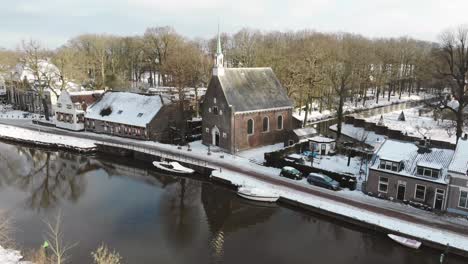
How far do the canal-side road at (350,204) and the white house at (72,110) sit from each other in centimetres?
1944

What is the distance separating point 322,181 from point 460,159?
1088cm

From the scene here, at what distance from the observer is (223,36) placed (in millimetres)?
100125

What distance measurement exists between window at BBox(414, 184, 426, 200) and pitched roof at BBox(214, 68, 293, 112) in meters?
21.2

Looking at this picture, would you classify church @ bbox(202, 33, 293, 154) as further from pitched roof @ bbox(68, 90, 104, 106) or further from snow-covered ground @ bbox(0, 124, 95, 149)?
pitched roof @ bbox(68, 90, 104, 106)

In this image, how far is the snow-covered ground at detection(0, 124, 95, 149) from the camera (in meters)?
49.2

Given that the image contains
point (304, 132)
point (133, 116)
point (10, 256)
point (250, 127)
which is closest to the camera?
point (10, 256)

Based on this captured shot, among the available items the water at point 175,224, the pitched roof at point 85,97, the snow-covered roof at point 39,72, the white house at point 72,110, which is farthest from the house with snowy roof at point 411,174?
the snow-covered roof at point 39,72

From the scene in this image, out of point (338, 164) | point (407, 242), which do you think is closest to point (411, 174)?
point (407, 242)

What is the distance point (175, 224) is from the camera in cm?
2858

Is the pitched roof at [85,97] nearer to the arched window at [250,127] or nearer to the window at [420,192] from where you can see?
the arched window at [250,127]

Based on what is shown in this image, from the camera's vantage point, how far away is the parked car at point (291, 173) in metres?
35.7

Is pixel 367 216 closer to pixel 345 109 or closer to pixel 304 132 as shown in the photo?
pixel 304 132

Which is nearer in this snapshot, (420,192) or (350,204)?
(420,192)

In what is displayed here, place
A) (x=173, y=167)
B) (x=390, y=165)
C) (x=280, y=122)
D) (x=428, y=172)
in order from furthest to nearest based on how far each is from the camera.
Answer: (x=280, y=122) → (x=173, y=167) → (x=390, y=165) → (x=428, y=172)
